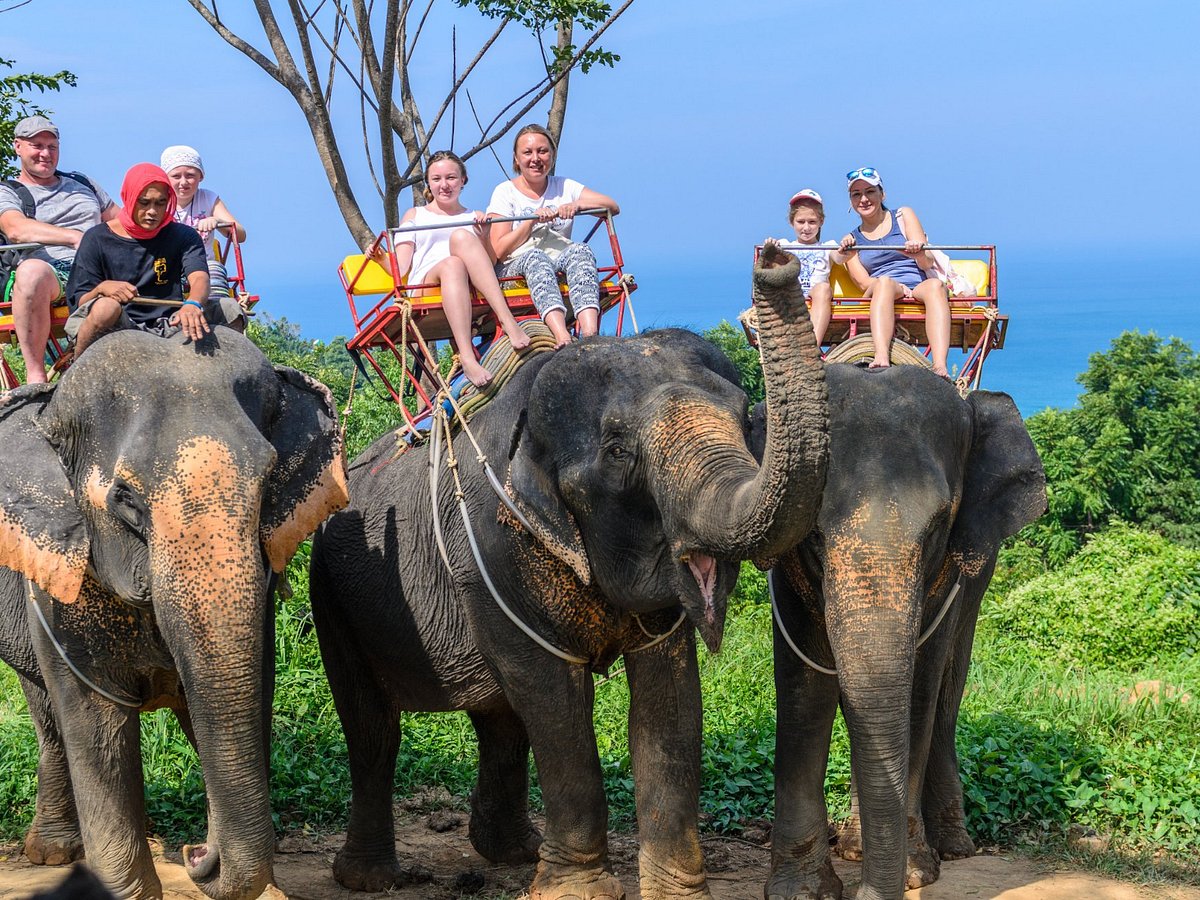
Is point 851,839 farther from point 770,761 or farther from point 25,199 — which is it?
point 25,199

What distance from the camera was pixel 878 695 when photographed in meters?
4.87

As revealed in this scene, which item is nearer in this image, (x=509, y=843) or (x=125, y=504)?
(x=125, y=504)

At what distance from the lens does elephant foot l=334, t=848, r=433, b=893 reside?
6.62 m

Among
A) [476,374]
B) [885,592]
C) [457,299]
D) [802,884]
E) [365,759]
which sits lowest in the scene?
[802,884]

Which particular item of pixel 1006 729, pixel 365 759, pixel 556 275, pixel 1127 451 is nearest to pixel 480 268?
pixel 556 275

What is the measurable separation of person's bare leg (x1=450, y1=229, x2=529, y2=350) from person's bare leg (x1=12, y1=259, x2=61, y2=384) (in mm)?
1403

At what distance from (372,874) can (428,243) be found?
2388 millimetres

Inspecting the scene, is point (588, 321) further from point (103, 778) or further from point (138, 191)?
point (103, 778)

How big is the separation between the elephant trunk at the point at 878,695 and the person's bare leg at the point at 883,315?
5.55 feet

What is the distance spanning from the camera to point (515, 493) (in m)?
5.41

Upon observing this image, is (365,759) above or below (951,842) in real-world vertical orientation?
above

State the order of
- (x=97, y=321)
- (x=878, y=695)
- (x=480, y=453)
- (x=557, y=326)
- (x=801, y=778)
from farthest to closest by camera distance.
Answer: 1. (x=557, y=326)
2. (x=801, y=778)
3. (x=480, y=453)
4. (x=97, y=321)
5. (x=878, y=695)

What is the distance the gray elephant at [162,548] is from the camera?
4.67 m

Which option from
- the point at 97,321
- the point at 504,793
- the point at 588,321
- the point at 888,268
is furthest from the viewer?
the point at 888,268
